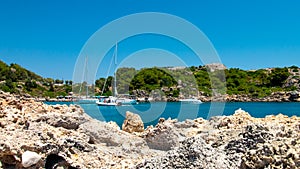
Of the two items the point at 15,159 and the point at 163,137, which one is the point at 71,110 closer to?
the point at 163,137

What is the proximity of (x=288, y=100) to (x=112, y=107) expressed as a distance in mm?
59113

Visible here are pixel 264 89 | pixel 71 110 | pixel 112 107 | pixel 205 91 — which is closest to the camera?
pixel 71 110

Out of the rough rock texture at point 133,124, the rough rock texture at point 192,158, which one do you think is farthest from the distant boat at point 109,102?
the rough rock texture at point 192,158

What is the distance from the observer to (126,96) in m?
72.0

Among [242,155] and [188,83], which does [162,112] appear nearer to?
[188,83]

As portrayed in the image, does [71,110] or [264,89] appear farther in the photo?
[264,89]

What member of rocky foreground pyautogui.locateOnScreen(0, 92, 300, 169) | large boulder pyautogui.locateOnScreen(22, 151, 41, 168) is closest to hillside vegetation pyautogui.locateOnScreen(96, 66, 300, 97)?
rocky foreground pyautogui.locateOnScreen(0, 92, 300, 169)

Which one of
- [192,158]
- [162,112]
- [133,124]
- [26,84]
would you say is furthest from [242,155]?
A: [26,84]

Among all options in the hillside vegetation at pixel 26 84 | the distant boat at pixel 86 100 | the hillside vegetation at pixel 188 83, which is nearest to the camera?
the distant boat at pixel 86 100

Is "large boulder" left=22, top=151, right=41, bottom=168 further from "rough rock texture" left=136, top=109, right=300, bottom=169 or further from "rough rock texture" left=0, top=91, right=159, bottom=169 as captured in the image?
"rough rock texture" left=136, top=109, right=300, bottom=169

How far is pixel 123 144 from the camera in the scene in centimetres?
845

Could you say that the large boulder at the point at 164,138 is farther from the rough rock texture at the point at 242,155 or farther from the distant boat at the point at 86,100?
the distant boat at the point at 86,100

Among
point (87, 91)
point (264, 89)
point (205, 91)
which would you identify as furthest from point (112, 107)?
point (264, 89)

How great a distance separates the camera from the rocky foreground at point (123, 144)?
4.79 meters
